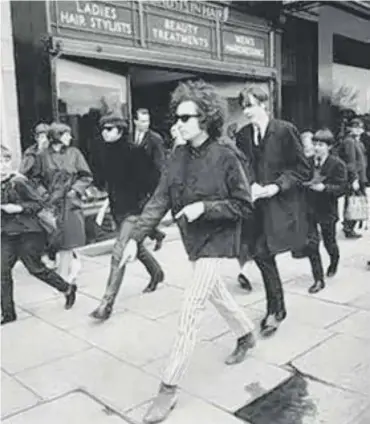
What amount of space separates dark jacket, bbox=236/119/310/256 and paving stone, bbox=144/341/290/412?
0.83 meters

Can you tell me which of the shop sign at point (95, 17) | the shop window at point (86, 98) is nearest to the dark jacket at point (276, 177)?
the shop window at point (86, 98)

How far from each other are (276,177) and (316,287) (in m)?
1.68

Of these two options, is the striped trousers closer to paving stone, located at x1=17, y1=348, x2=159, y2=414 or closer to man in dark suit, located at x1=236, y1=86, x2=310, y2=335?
paving stone, located at x1=17, y1=348, x2=159, y2=414

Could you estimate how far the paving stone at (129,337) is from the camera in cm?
398

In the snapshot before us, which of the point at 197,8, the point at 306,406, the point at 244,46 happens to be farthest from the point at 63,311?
the point at 244,46

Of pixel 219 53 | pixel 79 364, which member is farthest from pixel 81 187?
pixel 219 53

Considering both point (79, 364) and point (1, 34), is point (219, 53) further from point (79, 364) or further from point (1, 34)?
point (79, 364)

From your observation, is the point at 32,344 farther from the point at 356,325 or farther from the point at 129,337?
the point at 356,325

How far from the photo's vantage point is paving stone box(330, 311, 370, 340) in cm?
426

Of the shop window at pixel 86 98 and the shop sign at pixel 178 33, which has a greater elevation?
the shop sign at pixel 178 33

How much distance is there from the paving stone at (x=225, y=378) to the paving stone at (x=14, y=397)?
74 cm

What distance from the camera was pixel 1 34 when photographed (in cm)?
686

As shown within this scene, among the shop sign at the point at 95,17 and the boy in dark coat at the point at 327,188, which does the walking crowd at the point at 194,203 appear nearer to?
the boy in dark coat at the point at 327,188

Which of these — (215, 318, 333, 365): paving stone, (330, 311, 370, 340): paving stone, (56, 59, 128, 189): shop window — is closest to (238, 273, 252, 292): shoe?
(215, 318, 333, 365): paving stone
